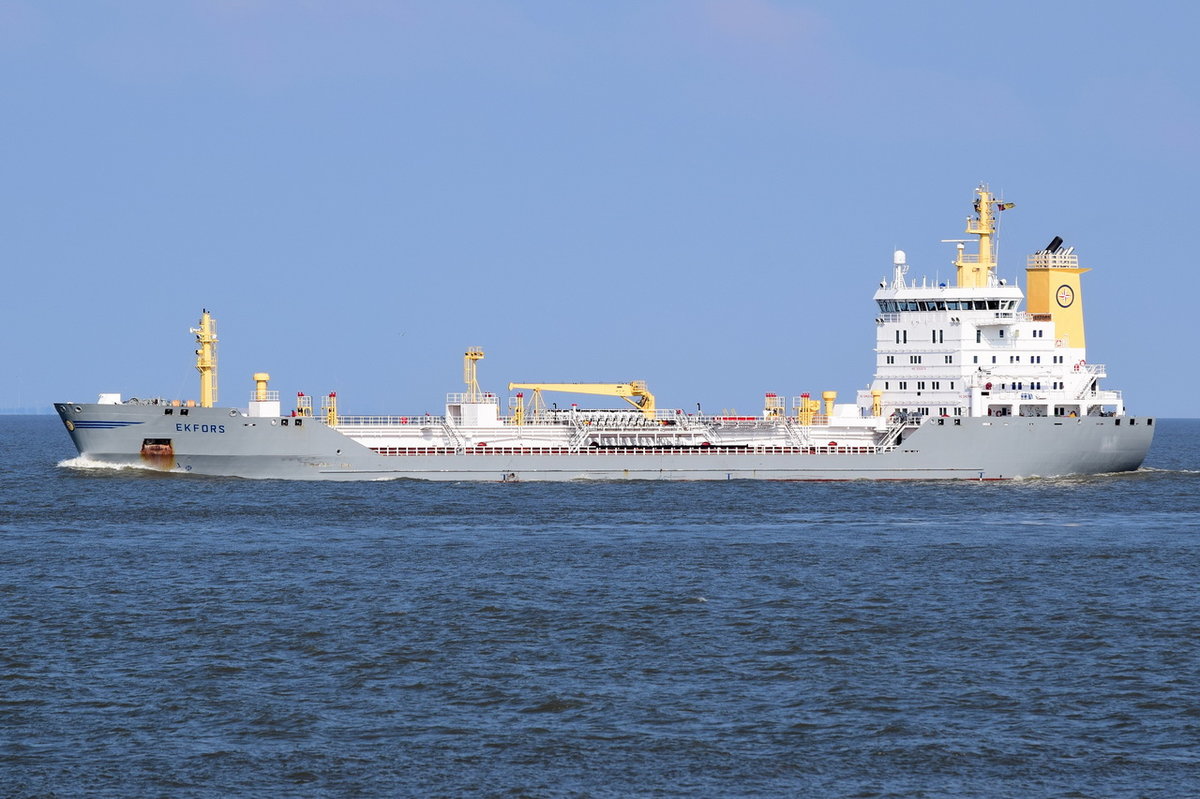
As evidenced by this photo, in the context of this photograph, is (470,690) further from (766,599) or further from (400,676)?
(766,599)

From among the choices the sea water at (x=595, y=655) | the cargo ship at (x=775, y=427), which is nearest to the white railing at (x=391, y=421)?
the cargo ship at (x=775, y=427)

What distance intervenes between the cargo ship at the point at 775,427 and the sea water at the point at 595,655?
9182 millimetres

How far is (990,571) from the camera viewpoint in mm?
33188

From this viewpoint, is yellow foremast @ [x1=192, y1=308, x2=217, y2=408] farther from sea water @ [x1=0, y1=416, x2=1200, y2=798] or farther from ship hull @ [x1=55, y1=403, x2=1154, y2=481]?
sea water @ [x1=0, y1=416, x2=1200, y2=798]

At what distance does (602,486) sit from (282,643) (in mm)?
29153

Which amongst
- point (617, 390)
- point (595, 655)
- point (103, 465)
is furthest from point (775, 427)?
point (595, 655)

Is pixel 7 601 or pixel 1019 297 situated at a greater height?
pixel 1019 297

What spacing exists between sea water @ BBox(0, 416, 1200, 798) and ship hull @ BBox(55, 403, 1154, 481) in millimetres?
8969

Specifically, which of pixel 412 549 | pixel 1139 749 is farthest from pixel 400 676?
pixel 412 549

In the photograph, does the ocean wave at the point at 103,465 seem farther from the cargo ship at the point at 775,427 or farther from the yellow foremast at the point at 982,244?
the yellow foremast at the point at 982,244

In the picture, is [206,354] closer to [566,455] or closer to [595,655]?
[566,455]

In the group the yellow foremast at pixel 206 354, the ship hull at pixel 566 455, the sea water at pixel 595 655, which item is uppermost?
the yellow foremast at pixel 206 354

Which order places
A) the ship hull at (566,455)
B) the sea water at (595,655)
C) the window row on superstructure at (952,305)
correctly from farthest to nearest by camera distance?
the window row on superstructure at (952,305), the ship hull at (566,455), the sea water at (595,655)

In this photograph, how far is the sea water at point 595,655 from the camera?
18078 millimetres
